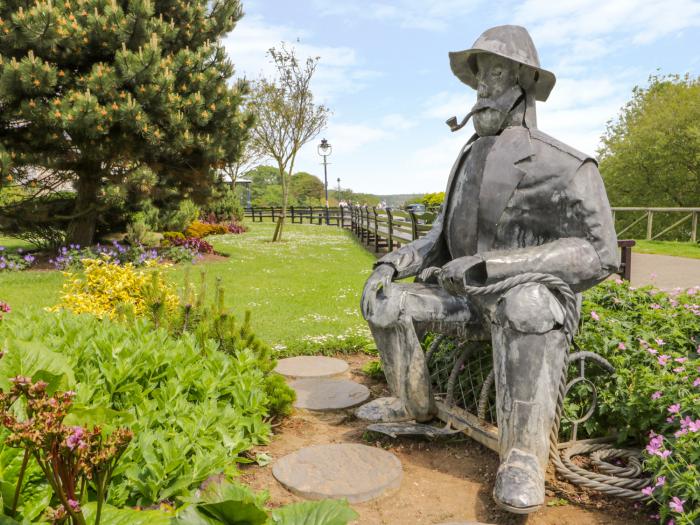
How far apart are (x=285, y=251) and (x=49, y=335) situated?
13210 millimetres

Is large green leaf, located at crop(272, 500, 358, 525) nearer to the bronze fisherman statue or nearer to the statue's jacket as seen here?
the bronze fisherman statue

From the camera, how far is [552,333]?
2.46m

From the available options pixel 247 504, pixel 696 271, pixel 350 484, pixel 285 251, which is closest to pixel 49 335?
pixel 350 484

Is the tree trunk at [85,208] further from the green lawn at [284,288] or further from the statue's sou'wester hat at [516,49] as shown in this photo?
the statue's sou'wester hat at [516,49]

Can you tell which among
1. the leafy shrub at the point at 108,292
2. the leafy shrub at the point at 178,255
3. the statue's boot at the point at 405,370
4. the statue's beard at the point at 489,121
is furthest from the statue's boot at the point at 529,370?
the leafy shrub at the point at 178,255

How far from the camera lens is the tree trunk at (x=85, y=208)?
12844mm

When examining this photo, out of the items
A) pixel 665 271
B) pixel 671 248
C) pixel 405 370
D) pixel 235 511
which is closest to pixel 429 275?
pixel 405 370

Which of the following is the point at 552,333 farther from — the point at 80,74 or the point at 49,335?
the point at 80,74

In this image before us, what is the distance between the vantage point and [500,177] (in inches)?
110

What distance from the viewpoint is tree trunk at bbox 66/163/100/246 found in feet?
42.1

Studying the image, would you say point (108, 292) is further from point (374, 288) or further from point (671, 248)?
point (671, 248)

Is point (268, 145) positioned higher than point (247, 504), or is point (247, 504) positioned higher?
point (268, 145)

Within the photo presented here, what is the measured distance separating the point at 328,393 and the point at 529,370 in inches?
77.1

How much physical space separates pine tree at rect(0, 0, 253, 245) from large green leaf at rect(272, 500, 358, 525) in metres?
10.7
